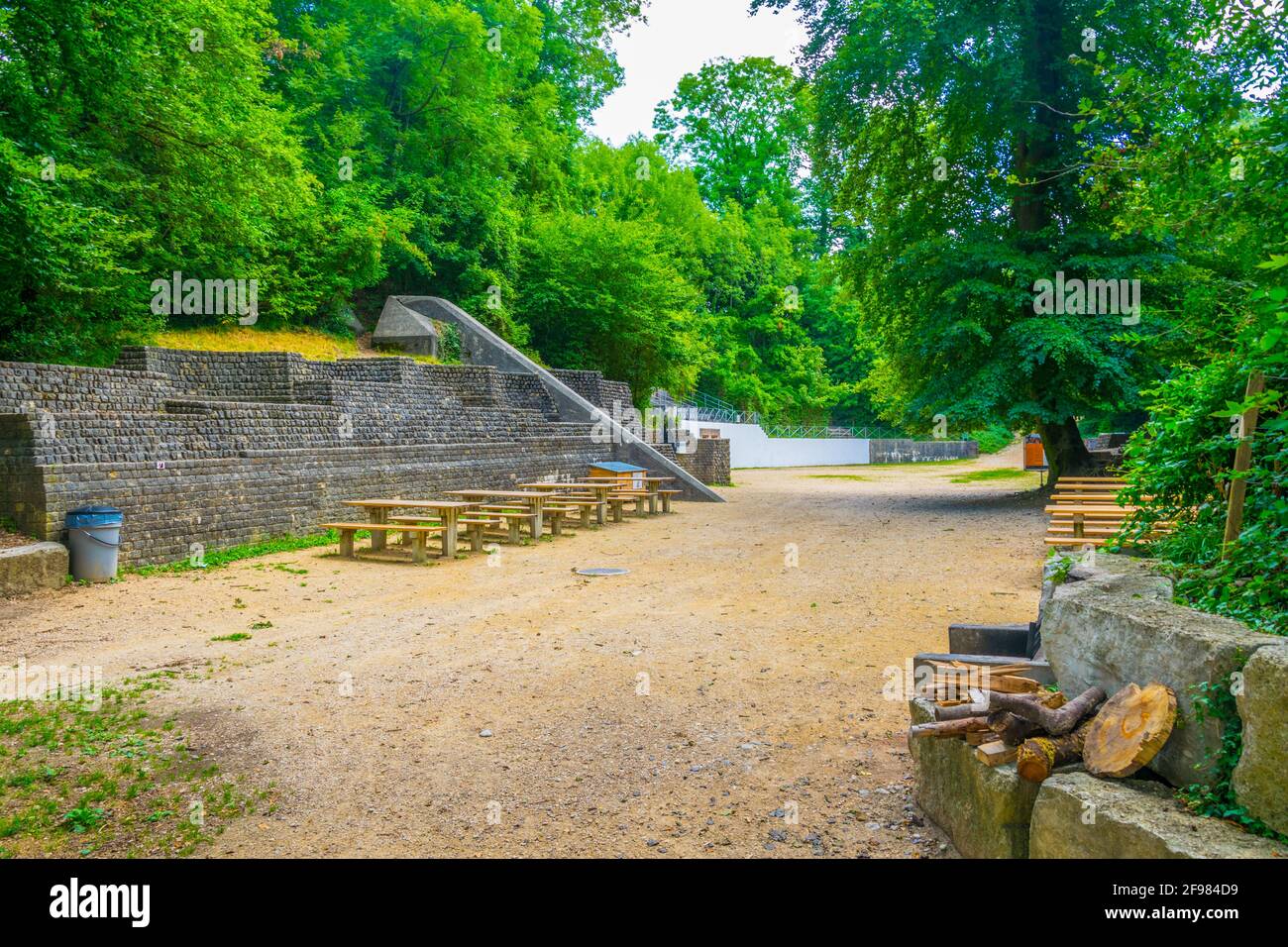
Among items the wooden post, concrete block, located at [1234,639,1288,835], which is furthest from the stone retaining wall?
the wooden post

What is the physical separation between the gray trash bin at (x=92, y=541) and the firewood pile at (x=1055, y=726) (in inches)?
333

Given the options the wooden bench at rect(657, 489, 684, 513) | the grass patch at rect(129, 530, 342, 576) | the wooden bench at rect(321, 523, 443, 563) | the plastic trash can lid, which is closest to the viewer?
the plastic trash can lid

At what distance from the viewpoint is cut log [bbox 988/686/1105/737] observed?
2.98m

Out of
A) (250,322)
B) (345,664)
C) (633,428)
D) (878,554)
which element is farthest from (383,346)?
(345,664)

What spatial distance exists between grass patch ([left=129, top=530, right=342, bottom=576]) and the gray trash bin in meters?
0.54

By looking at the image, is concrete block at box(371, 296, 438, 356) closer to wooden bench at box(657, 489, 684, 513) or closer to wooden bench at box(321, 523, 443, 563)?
wooden bench at box(657, 489, 684, 513)

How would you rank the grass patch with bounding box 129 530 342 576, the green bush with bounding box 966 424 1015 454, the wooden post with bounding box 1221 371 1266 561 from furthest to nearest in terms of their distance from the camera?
1. the green bush with bounding box 966 424 1015 454
2. the grass patch with bounding box 129 530 342 576
3. the wooden post with bounding box 1221 371 1266 561

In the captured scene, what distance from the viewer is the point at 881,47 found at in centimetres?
1622

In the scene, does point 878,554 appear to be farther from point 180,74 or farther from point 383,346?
point 383,346

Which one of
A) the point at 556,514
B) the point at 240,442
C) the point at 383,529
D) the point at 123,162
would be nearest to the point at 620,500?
the point at 556,514

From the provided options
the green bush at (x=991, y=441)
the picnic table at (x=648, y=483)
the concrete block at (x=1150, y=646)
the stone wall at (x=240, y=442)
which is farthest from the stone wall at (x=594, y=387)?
the green bush at (x=991, y=441)

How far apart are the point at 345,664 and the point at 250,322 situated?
16373 mm

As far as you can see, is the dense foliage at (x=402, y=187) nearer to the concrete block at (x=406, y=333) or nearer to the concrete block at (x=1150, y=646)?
the concrete block at (x=406, y=333)

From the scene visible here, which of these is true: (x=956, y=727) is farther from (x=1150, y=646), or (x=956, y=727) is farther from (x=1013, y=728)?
(x=1150, y=646)
